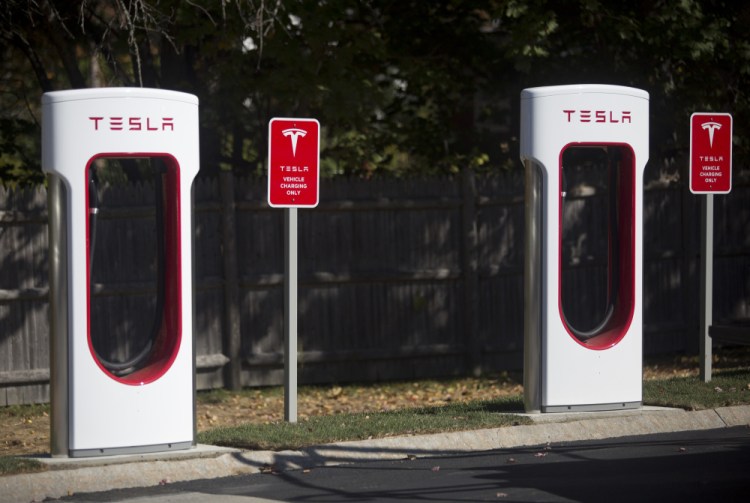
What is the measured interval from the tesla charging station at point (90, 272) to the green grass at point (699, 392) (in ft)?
13.6

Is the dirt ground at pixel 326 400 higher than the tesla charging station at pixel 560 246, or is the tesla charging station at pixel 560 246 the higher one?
the tesla charging station at pixel 560 246

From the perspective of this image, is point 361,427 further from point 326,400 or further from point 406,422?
point 326,400

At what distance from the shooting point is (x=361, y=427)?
366 inches

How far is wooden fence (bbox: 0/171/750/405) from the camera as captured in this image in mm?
11555

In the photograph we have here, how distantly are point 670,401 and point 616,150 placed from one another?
216cm

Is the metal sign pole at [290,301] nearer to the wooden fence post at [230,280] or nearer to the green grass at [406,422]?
the green grass at [406,422]

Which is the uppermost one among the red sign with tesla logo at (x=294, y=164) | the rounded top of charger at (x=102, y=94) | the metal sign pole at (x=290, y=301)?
the rounded top of charger at (x=102, y=94)

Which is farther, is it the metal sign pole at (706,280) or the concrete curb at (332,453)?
the metal sign pole at (706,280)

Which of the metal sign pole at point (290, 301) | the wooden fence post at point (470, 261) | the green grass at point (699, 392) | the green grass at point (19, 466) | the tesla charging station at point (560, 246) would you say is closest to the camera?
the green grass at point (19, 466)

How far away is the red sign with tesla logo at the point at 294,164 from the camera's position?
926 cm

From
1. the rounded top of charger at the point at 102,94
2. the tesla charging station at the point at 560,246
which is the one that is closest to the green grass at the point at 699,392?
the tesla charging station at the point at 560,246

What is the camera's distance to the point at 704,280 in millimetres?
11672

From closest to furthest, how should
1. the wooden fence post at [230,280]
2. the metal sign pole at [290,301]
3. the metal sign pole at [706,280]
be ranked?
the metal sign pole at [290,301]
the metal sign pole at [706,280]
the wooden fence post at [230,280]

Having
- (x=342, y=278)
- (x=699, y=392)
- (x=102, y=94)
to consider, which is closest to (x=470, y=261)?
(x=342, y=278)
